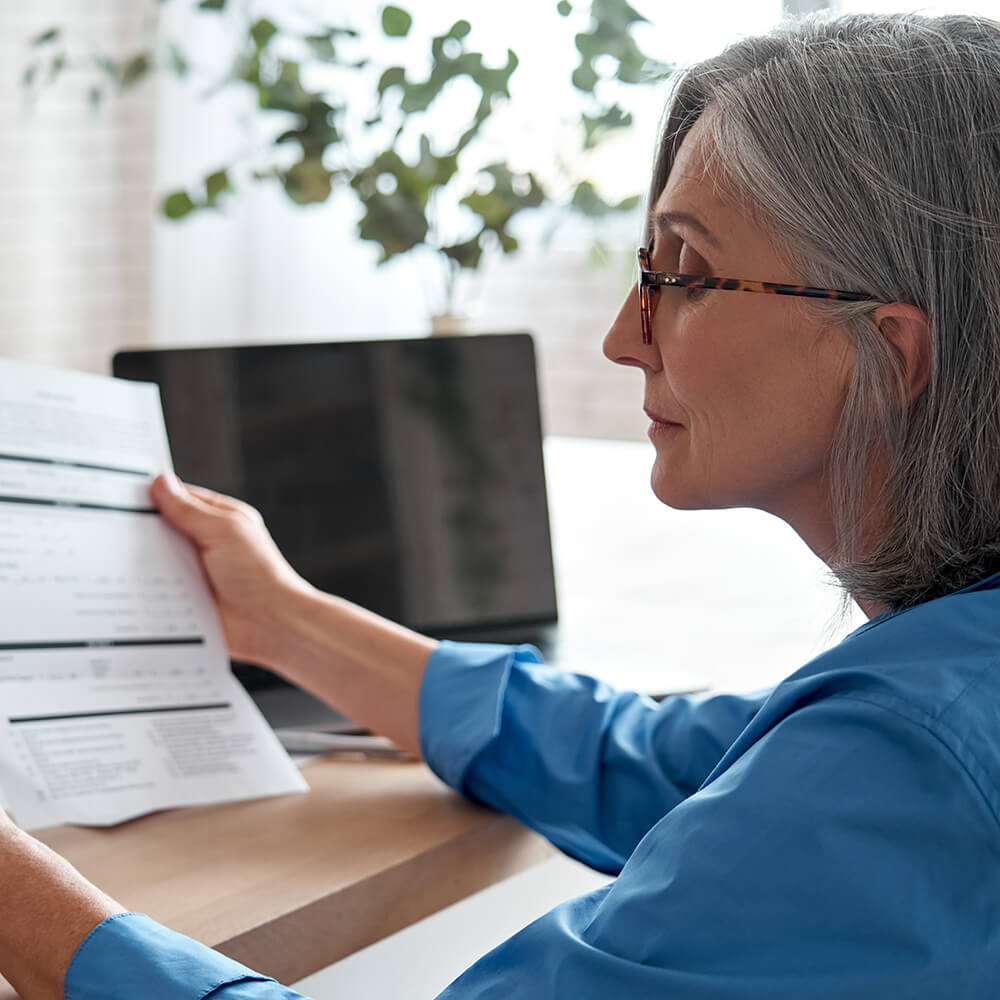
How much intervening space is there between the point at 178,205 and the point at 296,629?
1206 mm

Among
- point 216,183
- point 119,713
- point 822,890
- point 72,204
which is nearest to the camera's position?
point 822,890

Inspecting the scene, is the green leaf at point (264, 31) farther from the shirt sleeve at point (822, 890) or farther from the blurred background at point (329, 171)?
the shirt sleeve at point (822, 890)

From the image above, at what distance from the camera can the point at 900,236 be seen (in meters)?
0.69

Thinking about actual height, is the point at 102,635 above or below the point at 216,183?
below

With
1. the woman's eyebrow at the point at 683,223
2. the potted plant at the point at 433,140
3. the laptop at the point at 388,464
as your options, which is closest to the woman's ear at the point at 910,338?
the woman's eyebrow at the point at 683,223

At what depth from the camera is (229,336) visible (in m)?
2.48

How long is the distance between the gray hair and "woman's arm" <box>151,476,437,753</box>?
1.37 feet

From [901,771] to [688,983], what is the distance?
132mm

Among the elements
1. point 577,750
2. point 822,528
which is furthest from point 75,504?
point 822,528

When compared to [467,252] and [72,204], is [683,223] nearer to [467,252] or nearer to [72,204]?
[467,252]

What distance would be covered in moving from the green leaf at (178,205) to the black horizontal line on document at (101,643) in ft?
4.09

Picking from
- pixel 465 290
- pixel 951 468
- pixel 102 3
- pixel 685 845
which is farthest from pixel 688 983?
pixel 102 3

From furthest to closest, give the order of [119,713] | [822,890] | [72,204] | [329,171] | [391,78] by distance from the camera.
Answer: [72,204] < [329,171] < [391,78] < [119,713] < [822,890]

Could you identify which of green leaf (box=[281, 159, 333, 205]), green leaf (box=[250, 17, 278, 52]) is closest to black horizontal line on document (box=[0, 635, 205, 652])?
green leaf (box=[281, 159, 333, 205])
